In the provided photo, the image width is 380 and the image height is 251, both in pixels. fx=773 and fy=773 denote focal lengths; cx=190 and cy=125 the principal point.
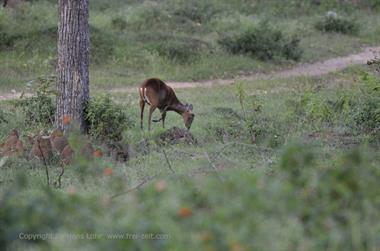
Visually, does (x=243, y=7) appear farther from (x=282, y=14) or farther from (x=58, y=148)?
(x=58, y=148)

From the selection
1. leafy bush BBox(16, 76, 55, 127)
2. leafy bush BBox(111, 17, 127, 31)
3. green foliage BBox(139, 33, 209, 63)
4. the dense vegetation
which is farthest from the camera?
leafy bush BBox(111, 17, 127, 31)

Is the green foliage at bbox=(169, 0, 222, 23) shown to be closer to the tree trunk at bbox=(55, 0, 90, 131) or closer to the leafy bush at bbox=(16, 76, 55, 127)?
the leafy bush at bbox=(16, 76, 55, 127)

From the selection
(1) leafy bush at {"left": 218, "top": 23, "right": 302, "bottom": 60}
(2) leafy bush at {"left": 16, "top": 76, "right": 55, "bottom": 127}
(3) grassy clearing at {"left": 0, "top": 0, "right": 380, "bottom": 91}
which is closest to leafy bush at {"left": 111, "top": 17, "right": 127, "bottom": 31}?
(3) grassy clearing at {"left": 0, "top": 0, "right": 380, "bottom": 91}

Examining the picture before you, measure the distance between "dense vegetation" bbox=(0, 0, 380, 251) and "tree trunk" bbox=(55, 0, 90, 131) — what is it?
9.4 inches

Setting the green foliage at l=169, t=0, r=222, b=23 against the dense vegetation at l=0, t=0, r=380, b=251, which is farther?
the green foliage at l=169, t=0, r=222, b=23

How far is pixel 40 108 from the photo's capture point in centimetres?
1142

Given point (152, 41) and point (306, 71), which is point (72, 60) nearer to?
point (152, 41)

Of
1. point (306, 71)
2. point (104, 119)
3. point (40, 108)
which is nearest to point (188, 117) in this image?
point (104, 119)

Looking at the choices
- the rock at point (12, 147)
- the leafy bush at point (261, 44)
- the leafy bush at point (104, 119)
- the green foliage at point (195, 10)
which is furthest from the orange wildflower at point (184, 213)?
the green foliage at point (195, 10)

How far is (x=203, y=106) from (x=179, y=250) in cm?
1106

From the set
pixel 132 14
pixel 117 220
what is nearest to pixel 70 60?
pixel 117 220

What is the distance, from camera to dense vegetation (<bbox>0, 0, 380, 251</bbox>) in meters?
3.78

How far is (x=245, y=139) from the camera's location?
35.6ft

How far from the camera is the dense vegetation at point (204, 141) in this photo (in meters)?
3.78
